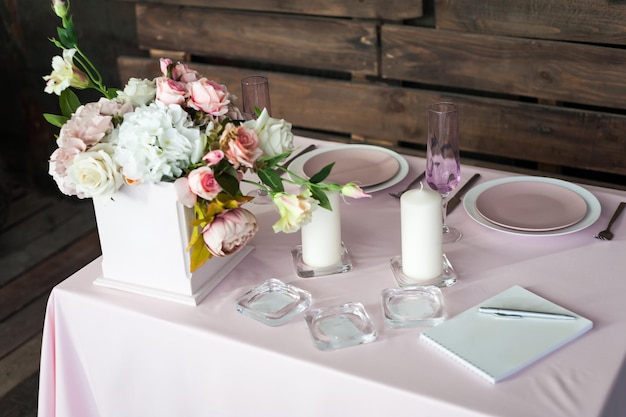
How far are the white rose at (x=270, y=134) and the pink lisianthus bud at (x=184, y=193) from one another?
0.13m

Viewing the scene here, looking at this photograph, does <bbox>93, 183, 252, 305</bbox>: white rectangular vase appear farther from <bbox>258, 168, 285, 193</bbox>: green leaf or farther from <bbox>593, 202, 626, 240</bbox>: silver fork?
<bbox>593, 202, 626, 240</bbox>: silver fork

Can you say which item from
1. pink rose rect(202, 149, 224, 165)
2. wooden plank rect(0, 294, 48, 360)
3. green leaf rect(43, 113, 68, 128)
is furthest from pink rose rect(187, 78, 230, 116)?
wooden plank rect(0, 294, 48, 360)

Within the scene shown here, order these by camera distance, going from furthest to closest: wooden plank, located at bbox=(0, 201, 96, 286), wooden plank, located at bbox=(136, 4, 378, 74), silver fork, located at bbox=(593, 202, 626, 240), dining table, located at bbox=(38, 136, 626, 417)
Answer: wooden plank, located at bbox=(0, 201, 96, 286) → wooden plank, located at bbox=(136, 4, 378, 74) → silver fork, located at bbox=(593, 202, 626, 240) → dining table, located at bbox=(38, 136, 626, 417)

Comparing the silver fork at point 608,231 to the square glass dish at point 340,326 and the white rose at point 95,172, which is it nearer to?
the square glass dish at point 340,326

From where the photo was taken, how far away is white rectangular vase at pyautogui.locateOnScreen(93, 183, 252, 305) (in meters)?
1.19

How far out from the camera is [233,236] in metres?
1.12

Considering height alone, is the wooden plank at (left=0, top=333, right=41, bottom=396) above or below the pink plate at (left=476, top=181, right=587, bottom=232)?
below

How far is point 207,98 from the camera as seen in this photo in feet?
3.83

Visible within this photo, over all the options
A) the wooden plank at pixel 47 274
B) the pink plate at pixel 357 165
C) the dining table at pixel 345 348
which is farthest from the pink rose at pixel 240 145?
the wooden plank at pixel 47 274

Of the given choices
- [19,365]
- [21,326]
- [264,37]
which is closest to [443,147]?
[264,37]

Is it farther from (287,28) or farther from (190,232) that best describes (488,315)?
(287,28)

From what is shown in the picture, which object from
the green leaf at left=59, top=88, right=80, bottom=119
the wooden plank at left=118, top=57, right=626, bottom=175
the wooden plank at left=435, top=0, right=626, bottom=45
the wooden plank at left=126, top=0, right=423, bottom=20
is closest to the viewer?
the green leaf at left=59, top=88, right=80, bottom=119

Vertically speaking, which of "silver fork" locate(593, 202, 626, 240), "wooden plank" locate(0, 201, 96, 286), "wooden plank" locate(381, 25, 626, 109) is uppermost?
"wooden plank" locate(381, 25, 626, 109)

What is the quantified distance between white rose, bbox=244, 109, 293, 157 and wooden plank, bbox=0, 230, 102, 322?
Result: 5.50 feet
